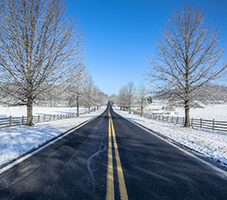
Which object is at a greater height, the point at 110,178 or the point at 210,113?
the point at 110,178

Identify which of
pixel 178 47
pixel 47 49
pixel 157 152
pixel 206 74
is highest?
pixel 178 47

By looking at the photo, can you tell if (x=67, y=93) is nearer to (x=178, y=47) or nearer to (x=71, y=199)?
(x=71, y=199)

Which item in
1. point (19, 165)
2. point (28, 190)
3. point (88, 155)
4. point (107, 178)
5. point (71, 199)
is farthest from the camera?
point (88, 155)

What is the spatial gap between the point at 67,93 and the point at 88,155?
27.5ft

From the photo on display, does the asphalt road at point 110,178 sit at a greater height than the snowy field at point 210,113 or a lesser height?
greater

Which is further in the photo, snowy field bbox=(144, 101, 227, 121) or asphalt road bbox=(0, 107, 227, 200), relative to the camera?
snowy field bbox=(144, 101, 227, 121)

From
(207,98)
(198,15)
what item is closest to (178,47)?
(198,15)

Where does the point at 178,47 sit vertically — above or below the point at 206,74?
above

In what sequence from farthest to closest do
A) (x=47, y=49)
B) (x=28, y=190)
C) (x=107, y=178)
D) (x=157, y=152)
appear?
(x=47, y=49), (x=157, y=152), (x=107, y=178), (x=28, y=190)

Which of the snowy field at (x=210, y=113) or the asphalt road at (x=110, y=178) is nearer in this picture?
the asphalt road at (x=110, y=178)

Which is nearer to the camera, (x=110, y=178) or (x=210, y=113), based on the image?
(x=110, y=178)

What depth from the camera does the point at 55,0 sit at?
941 centimetres

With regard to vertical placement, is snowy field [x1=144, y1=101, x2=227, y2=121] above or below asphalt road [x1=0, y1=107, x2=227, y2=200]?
below

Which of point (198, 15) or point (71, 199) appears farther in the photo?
point (198, 15)
